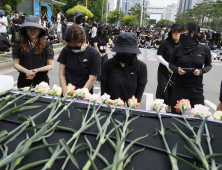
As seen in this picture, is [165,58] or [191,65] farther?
[165,58]

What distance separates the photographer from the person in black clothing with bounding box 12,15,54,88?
114 inches

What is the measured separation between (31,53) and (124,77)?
1.39 metres

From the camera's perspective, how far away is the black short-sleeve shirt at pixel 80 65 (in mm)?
2676

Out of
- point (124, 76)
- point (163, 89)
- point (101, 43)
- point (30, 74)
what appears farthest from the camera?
point (101, 43)

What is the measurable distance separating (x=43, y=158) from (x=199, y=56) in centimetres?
258

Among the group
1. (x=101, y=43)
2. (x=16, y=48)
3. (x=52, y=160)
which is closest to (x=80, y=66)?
(x=16, y=48)

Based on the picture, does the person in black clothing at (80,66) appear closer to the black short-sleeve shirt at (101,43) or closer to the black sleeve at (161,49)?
the black sleeve at (161,49)

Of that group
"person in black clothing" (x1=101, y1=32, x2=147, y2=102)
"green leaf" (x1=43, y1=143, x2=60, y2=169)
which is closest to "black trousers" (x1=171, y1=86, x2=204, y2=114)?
"person in black clothing" (x1=101, y1=32, x2=147, y2=102)

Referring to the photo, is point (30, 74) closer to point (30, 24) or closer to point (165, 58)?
point (30, 24)

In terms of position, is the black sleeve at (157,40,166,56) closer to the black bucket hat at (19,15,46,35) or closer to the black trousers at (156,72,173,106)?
the black trousers at (156,72,173,106)

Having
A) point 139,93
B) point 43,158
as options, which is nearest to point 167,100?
point 139,93

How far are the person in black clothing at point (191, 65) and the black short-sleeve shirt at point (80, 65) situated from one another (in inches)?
47.5

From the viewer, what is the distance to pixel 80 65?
2676 mm

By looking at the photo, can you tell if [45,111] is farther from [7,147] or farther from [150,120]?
[150,120]
